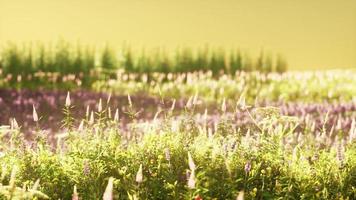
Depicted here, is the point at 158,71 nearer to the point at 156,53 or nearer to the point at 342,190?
the point at 156,53

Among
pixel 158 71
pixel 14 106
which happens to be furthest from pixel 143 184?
pixel 158 71

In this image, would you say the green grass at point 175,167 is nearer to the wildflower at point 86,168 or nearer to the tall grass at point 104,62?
Result: the wildflower at point 86,168

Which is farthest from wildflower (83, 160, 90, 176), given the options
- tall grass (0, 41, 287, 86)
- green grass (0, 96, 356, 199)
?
tall grass (0, 41, 287, 86)

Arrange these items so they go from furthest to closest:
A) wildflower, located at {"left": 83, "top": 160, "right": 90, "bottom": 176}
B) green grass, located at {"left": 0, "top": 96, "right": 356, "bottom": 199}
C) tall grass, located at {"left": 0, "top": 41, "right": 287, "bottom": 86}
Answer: tall grass, located at {"left": 0, "top": 41, "right": 287, "bottom": 86} < green grass, located at {"left": 0, "top": 96, "right": 356, "bottom": 199} < wildflower, located at {"left": 83, "top": 160, "right": 90, "bottom": 176}

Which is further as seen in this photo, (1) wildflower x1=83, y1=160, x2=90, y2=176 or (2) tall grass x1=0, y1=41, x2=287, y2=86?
(2) tall grass x1=0, y1=41, x2=287, y2=86

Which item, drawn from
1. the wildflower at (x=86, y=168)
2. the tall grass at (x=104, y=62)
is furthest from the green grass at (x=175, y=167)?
the tall grass at (x=104, y=62)

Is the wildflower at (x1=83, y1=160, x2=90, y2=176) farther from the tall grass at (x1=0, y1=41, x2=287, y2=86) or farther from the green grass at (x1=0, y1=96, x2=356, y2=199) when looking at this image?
the tall grass at (x1=0, y1=41, x2=287, y2=86)

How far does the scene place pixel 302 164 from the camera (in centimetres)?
576

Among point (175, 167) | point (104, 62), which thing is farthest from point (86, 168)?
point (104, 62)

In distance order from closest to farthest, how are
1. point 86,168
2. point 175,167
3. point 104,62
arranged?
point 86,168, point 175,167, point 104,62

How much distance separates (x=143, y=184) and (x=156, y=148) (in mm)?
432

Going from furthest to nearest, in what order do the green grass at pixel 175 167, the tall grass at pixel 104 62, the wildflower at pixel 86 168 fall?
the tall grass at pixel 104 62 → the green grass at pixel 175 167 → the wildflower at pixel 86 168

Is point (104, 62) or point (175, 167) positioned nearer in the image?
point (175, 167)

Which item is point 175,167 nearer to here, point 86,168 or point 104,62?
point 86,168
